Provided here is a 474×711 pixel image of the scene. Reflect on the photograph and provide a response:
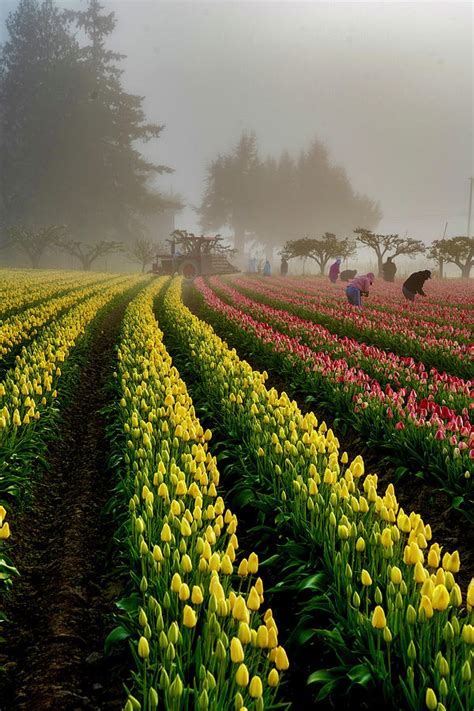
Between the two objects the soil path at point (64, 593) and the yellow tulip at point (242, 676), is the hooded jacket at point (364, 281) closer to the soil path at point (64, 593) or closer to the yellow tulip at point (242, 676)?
the soil path at point (64, 593)

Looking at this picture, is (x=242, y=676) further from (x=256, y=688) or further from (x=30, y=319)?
(x=30, y=319)

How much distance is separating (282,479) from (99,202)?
70.3 meters

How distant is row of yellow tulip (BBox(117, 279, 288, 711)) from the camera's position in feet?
7.50

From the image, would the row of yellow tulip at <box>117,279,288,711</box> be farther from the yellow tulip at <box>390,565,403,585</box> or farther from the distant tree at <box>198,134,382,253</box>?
the distant tree at <box>198,134,382,253</box>

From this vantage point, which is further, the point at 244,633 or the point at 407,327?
the point at 407,327

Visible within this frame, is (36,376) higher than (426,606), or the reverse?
(36,376)

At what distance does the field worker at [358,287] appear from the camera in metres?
18.5

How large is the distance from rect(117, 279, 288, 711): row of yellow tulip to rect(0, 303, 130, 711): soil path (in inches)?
15.4

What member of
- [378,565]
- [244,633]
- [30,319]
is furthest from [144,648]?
[30,319]

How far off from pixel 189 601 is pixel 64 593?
1376 mm

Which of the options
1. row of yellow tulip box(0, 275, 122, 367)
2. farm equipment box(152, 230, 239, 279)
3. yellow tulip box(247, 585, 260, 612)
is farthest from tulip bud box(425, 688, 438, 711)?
farm equipment box(152, 230, 239, 279)

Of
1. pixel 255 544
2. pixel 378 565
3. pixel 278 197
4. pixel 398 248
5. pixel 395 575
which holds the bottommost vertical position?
pixel 255 544

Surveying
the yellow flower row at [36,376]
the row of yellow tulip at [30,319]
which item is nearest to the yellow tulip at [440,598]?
the yellow flower row at [36,376]

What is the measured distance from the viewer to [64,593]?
3971mm
